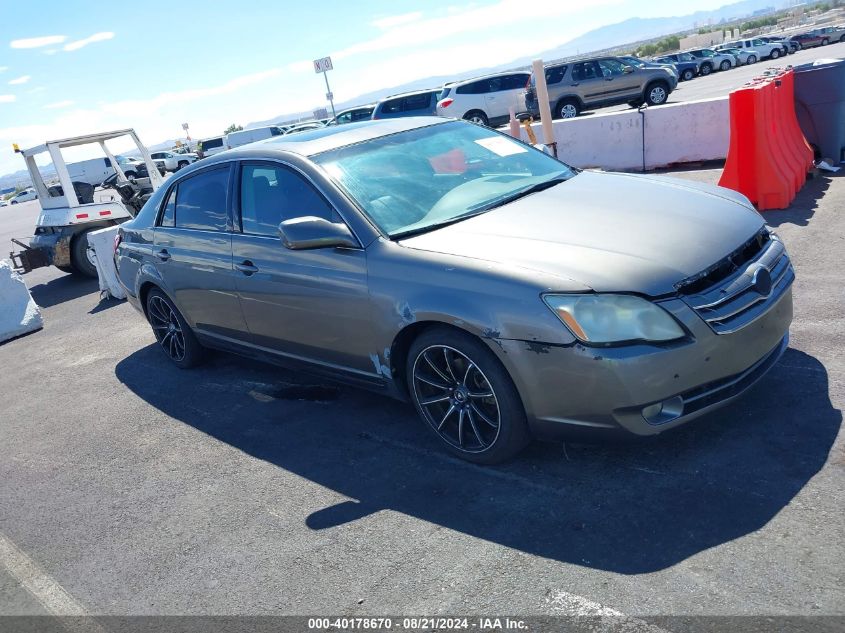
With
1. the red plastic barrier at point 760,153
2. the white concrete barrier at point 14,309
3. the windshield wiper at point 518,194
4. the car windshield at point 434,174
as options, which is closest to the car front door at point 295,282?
the car windshield at point 434,174

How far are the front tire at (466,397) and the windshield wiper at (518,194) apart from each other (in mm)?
927

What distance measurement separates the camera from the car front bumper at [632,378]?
10.7ft

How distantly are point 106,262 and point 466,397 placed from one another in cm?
773

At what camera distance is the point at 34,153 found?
39.1ft

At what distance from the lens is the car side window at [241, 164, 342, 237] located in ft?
14.7

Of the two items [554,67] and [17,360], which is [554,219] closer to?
[17,360]

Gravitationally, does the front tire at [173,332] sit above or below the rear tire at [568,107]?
above

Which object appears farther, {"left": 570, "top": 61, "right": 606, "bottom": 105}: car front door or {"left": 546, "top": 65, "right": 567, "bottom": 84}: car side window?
{"left": 546, "top": 65, "right": 567, "bottom": 84}: car side window

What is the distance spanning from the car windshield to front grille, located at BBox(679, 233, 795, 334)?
1.37 metres

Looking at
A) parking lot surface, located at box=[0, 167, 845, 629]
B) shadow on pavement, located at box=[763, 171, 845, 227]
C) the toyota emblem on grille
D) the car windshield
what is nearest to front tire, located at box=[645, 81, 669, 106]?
shadow on pavement, located at box=[763, 171, 845, 227]

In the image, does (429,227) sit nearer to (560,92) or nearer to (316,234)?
(316,234)

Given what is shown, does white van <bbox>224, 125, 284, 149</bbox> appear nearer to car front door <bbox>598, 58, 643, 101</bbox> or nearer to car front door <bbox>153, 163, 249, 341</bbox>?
car front door <bbox>598, 58, 643, 101</bbox>

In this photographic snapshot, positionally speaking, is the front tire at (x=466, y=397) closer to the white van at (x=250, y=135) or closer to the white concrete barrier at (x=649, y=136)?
the white concrete barrier at (x=649, y=136)

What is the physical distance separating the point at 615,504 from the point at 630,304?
35.0 inches
